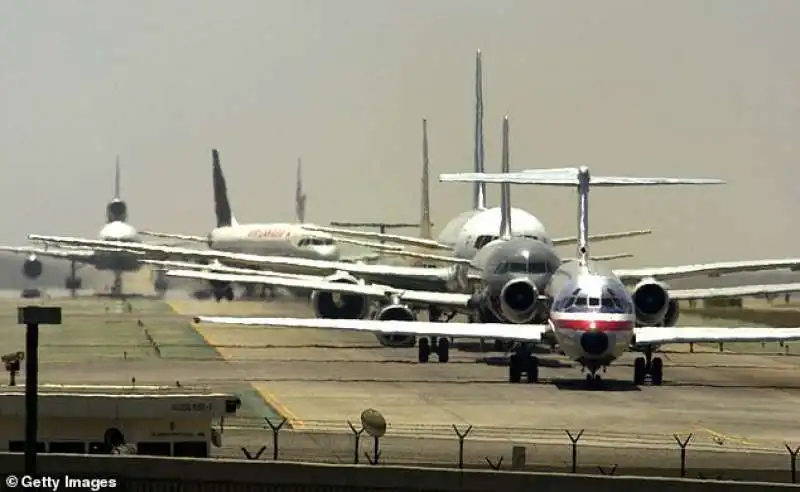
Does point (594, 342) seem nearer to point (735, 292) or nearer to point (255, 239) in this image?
point (735, 292)

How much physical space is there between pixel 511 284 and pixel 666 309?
5290 millimetres

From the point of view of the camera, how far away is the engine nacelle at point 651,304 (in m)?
60.3

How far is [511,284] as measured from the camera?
6191 cm

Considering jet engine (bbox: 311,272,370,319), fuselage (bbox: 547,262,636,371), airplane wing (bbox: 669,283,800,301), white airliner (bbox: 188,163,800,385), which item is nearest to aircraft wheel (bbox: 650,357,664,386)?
white airliner (bbox: 188,163,800,385)

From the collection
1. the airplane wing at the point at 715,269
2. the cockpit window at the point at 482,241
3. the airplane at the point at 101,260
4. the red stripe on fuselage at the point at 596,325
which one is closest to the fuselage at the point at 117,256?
the airplane at the point at 101,260

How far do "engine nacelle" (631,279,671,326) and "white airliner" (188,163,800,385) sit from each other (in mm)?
2012

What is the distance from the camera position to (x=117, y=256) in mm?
150875

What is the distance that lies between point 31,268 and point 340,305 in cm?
8074

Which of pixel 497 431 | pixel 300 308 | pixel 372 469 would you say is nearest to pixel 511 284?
pixel 497 431

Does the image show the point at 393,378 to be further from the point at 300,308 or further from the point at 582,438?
the point at 300,308

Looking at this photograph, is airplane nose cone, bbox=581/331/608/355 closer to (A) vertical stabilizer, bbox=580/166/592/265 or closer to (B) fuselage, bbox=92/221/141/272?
(A) vertical stabilizer, bbox=580/166/592/265

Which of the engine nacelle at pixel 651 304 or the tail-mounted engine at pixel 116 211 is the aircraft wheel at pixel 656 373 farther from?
the tail-mounted engine at pixel 116 211

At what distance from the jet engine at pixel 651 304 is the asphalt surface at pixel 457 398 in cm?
190

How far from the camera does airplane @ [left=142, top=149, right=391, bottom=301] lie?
131125 millimetres
